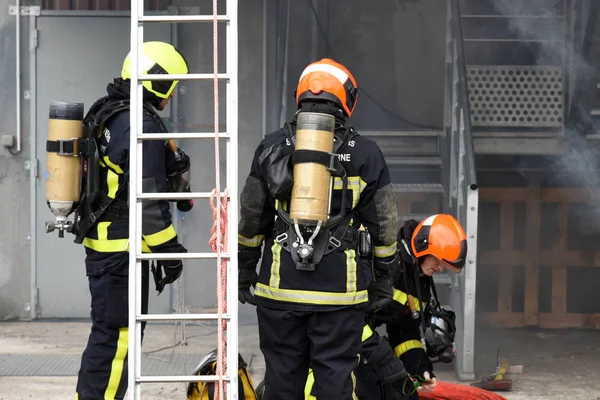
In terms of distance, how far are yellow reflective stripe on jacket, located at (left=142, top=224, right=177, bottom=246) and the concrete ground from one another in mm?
1824

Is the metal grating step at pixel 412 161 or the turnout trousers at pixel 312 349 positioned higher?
the metal grating step at pixel 412 161

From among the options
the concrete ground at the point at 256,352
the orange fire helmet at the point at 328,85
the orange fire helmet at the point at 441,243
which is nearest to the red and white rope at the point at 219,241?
the orange fire helmet at the point at 328,85

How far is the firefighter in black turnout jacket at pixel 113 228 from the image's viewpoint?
473 cm

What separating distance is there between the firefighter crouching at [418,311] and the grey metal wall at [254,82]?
11.1ft

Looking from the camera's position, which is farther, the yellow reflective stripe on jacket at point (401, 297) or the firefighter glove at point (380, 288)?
the yellow reflective stripe on jacket at point (401, 297)

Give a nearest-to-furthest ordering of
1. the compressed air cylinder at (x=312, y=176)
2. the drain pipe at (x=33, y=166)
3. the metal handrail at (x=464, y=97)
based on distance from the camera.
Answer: the compressed air cylinder at (x=312, y=176) < the metal handrail at (x=464, y=97) < the drain pipe at (x=33, y=166)

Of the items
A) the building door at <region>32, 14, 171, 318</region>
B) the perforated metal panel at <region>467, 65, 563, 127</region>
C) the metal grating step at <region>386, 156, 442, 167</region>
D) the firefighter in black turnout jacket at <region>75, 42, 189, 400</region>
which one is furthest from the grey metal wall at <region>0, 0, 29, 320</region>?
the perforated metal panel at <region>467, 65, 563, 127</region>

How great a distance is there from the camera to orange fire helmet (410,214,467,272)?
15.7 ft

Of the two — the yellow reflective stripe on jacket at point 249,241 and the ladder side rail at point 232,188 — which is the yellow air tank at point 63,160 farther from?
the ladder side rail at point 232,188

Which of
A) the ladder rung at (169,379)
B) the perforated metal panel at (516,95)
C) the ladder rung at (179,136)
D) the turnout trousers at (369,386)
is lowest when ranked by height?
the turnout trousers at (369,386)

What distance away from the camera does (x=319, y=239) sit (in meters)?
4.27

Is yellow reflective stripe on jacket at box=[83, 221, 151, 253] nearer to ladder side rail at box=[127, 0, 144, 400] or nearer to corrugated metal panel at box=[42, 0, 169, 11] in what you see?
ladder side rail at box=[127, 0, 144, 400]

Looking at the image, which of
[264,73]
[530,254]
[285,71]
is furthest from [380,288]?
[530,254]

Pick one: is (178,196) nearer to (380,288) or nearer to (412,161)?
(380,288)
